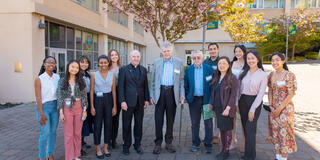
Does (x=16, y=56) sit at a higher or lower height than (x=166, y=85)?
higher

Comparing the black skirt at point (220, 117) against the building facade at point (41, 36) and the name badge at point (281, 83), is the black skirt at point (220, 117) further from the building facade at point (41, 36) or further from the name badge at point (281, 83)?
the building facade at point (41, 36)

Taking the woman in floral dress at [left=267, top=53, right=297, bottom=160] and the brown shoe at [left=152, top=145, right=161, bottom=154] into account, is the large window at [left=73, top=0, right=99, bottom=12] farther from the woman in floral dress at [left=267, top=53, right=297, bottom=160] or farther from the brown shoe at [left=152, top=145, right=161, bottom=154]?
the woman in floral dress at [left=267, top=53, right=297, bottom=160]

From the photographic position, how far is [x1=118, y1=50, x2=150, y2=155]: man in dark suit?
4.02 meters

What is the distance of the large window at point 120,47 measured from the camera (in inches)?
802

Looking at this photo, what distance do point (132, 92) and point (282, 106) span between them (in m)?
2.44

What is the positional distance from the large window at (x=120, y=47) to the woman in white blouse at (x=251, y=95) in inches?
677

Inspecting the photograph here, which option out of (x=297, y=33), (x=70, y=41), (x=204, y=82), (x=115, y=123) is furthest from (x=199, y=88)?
(x=297, y=33)

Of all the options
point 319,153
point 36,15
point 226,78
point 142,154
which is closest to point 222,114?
point 226,78

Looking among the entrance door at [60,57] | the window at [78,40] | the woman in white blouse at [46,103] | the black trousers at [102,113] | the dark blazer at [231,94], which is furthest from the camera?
the window at [78,40]

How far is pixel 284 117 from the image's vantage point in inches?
141

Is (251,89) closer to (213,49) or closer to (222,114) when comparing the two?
(222,114)

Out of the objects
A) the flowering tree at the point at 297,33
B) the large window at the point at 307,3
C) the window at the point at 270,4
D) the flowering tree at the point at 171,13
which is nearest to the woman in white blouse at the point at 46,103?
the flowering tree at the point at 171,13

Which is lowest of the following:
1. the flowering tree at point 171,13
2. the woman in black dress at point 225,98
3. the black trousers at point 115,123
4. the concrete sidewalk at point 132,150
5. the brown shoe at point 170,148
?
the concrete sidewalk at point 132,150

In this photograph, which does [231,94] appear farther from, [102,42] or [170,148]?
[102,42]
